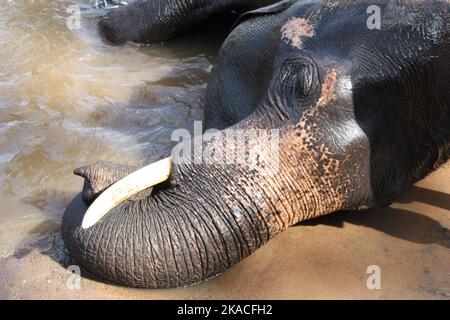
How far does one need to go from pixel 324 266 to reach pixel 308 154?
784 millimetres

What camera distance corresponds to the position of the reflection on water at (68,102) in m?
4.31

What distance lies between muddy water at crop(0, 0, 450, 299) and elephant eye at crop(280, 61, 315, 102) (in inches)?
37.5

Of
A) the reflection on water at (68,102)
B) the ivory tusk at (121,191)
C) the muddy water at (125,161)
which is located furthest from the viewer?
the reflection on water at (68,102)

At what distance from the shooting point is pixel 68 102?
544 centimetres

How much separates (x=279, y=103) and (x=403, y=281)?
1.25m

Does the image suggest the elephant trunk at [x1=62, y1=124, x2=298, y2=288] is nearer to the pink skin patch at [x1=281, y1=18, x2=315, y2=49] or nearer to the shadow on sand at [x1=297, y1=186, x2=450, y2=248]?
the pink skin patch at [x1=281, y1=18, x2=315, y2=49]

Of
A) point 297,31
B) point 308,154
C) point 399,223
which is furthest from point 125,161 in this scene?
point 399,223

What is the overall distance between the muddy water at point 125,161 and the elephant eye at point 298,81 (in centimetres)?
95

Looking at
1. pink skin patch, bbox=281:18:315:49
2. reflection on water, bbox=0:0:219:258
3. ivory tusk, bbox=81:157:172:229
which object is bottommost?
reflection on water, bbox=0:0:219:258

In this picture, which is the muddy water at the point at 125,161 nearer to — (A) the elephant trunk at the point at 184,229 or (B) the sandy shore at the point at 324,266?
(B) the sandy shore at the point at 324,266

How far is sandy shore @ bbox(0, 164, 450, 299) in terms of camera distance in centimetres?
343

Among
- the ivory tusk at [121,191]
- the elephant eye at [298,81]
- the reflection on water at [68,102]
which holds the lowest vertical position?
the reflection on water at [68,102]

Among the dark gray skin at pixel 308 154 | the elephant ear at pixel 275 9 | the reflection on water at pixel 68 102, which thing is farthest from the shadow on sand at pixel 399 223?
the reflection on water at pixel 68 102

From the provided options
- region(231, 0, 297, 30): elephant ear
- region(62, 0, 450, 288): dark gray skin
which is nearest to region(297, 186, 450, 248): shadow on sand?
region(62, 0, 450, 288): dark gray skin
